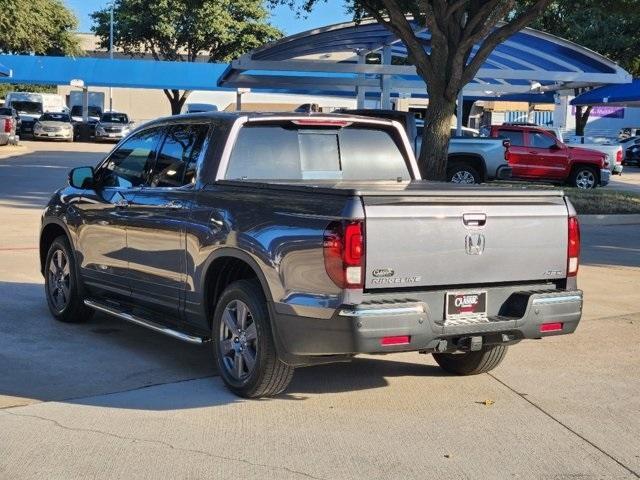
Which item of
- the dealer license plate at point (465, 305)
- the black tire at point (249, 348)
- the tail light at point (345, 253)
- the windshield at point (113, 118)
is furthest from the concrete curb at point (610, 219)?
the windshield at point (113, 118)

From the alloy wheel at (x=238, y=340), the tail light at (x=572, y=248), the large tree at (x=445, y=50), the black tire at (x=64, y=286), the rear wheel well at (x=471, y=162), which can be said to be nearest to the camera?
the alloy wheel at (x=238, y=340)

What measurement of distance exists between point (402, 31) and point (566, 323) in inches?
507

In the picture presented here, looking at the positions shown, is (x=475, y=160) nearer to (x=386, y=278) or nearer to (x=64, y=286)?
(x=64, y=286)

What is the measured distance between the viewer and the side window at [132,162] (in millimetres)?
7859

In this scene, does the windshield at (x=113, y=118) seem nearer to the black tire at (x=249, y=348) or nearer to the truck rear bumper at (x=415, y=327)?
the black tire at (x=249, y=348)

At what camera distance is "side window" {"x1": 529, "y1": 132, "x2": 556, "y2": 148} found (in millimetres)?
27281

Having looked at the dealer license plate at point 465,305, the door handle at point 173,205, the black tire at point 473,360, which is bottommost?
the black tire at point 473,360

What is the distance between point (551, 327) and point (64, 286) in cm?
443

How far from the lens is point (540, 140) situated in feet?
89.7

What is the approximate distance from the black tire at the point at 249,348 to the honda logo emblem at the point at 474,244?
132 centimetres

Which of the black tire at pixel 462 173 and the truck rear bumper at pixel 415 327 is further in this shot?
the black tire at pixel 462 173

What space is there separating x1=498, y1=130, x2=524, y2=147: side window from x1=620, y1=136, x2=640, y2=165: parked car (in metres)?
20.6

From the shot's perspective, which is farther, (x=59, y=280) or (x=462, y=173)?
(x=462, y=173)

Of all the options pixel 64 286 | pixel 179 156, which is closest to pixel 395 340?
pixel 179 156
